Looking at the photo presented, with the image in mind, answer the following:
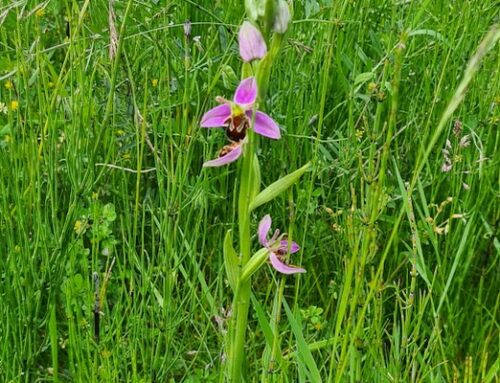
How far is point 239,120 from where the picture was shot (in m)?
1.26

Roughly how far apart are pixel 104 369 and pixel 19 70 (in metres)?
0.62

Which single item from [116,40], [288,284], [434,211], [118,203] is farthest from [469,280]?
[116,40]

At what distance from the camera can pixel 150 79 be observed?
2166 millimetres

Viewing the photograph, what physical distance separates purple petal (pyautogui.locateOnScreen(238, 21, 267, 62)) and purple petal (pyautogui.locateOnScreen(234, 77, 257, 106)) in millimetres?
36

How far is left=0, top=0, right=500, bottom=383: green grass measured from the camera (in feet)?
4.94

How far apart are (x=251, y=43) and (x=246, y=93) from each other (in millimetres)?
82

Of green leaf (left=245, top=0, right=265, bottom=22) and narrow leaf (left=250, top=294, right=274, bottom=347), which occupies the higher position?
green leaf (left=245, top=0, right=265, bottom=22)

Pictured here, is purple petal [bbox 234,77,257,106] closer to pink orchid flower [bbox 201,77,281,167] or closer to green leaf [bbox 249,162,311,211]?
pink orchid flower [bbox 201,77,281,167]

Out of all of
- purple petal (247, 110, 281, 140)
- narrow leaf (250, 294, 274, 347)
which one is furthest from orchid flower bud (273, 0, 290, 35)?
narrow leaf (250, 294, 274, 347)

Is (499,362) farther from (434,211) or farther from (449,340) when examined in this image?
(434,211)

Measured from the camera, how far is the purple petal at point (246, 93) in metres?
1.22

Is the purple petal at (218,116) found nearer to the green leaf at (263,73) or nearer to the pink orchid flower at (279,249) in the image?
the green leaf at (263,73)

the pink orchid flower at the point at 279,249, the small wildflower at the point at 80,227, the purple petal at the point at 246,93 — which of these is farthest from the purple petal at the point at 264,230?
the small wildflower at the point at 80,227

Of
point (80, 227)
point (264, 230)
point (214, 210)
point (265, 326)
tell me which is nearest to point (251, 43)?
point (264, 230)
